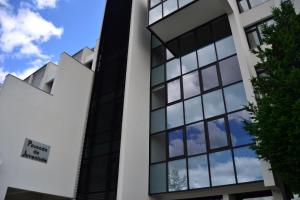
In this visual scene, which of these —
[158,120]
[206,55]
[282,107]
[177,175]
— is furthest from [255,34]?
[177,175]

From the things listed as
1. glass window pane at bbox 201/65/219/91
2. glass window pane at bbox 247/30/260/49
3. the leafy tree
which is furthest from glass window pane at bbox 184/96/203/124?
glass window pane at bbox 247/30/260/49

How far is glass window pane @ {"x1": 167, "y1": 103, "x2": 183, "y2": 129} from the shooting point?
12.4 m

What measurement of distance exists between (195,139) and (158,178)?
2398 millimetres

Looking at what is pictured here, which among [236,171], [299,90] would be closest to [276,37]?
[299,90]

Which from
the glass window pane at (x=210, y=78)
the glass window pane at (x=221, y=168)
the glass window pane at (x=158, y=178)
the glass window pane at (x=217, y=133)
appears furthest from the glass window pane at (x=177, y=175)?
the glass window pane at (x=210, y=78)

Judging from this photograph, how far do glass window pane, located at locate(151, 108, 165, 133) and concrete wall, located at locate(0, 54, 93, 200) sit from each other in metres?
3.70

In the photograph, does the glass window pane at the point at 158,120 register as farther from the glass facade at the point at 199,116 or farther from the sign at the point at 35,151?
the sign at the point at 35,151

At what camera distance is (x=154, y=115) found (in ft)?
44.2

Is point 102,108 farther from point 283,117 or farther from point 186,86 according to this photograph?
point 283,117

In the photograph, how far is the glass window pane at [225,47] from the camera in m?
12.3

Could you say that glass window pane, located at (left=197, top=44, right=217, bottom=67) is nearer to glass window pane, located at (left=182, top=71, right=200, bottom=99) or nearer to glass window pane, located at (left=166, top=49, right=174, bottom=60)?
glass window pane, located at (left=182, top=71, right=200, bottom=99)

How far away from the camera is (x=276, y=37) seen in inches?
308

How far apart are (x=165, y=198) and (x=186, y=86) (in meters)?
5.35

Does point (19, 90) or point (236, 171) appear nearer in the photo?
point (236, 171)
